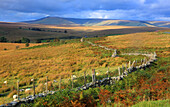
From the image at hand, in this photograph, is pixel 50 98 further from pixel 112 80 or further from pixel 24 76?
pixel 24 76

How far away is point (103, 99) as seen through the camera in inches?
348

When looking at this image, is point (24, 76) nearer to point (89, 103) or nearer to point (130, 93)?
point (89, 103)

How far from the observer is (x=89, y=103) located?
8.62 m

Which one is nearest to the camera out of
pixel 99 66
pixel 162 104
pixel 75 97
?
pixel 162 104

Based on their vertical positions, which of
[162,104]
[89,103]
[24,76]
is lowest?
[24,76]

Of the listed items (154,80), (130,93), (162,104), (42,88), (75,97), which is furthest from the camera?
(42,88)

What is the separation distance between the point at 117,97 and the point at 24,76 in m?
14.2

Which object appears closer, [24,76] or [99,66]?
[24,76]

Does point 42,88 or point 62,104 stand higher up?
point 62,104

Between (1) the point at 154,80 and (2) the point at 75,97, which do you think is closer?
(2) the point at 75,97

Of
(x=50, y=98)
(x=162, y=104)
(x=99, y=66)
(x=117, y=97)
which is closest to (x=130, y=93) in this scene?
(x=117, y=97)

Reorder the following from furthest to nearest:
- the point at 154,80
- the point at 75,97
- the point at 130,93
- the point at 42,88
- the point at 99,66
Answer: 1. the point at 99,66
2. the point at 42,88
3. the point at 154,80
4. the point at 130,93
5. the point at 75,97

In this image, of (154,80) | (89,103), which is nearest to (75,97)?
(89,103)

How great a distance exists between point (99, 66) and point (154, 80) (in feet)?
38.1
